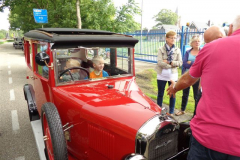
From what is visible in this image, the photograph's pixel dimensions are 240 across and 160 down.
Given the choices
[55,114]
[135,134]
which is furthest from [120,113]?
[55,114]

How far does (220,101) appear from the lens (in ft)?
3.75

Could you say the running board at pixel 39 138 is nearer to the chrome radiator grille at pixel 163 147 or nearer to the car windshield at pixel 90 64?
the car windshield at pixel 90 64

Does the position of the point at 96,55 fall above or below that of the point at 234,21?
below

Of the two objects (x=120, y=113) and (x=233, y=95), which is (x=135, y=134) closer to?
(x=120, y=113)

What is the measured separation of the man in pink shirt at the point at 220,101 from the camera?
43.4 inches

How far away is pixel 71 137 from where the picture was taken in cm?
234

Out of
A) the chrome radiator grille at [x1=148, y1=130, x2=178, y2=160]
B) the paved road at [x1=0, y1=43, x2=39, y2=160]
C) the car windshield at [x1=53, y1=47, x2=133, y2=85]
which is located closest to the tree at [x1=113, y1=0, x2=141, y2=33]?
the paved road at [x1=0, y1=43, x2=39, y2=160]

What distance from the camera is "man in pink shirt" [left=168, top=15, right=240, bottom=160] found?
1104 millimetres

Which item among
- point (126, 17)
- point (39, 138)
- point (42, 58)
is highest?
point (126, 17)

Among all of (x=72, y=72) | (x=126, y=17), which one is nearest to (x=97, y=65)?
(x=72, y=72)

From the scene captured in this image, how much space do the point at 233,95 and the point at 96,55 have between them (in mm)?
Result: 1876

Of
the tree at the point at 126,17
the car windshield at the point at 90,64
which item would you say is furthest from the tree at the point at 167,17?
the car windshield at the point at 90,64

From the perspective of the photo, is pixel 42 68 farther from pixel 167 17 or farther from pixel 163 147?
pixel 167 17

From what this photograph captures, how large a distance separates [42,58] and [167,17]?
7946cm
